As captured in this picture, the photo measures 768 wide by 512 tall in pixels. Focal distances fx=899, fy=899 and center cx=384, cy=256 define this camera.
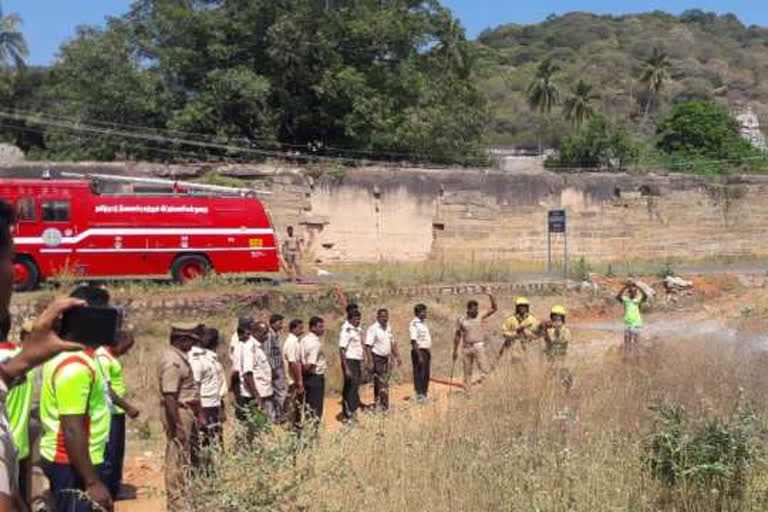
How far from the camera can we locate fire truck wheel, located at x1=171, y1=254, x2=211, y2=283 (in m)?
18.7

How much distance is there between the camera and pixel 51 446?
5070 millimetres

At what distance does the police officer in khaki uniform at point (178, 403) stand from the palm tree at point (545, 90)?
5432 cm

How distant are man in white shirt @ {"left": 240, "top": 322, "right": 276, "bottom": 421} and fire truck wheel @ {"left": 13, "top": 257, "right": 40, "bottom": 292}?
10.0 metres

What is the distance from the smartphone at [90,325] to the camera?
312cm

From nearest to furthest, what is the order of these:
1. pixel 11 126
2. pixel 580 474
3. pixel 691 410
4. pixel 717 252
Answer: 1. pixel 580 474
2. pixel 691 410
3. pixel 717 252
4. pixel 11 126

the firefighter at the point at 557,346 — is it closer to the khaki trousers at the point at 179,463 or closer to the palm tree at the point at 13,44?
the khaki trousers at the point at 179,463

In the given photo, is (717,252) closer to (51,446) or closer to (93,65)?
(93,65)

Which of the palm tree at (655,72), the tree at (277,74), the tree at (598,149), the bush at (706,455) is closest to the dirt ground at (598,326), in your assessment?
the bush at (706,455)

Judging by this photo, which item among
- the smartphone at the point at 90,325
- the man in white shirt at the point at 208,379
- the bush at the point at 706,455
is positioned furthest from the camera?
the man in white shirt at the point at 208,379

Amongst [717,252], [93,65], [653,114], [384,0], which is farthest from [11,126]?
[653,114]

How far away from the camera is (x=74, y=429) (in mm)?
4820

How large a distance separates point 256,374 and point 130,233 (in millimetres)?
10349

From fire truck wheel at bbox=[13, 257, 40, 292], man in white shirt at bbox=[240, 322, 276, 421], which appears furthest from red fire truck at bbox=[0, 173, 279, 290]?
man in white shirt at bbox=[240, 322, 276, 421]

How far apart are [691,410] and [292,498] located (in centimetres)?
384
